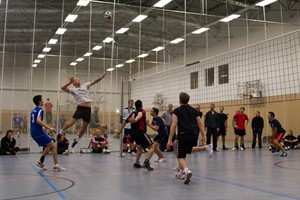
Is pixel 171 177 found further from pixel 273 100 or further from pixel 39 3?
pixel 273 100

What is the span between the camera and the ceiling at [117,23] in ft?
45.2

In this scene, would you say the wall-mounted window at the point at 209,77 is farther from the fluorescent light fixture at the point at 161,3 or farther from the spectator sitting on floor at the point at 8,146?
the spectator sitting on floor at the point at 8,146

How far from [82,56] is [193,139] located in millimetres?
10234

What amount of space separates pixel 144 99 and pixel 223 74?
500 cm

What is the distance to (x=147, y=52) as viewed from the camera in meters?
17.9

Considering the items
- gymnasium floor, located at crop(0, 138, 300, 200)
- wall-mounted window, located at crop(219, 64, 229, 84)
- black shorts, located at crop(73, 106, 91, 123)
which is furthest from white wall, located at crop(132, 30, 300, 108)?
gymnasium floor, located at crop(0, 138, 300, 200)

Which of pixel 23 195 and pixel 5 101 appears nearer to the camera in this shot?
pixel 23 195

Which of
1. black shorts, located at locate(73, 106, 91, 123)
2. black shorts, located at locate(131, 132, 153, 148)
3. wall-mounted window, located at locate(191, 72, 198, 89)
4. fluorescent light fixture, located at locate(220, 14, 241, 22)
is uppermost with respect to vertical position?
fluorescent light fixture, located at locate(220, 14, 241, 22)

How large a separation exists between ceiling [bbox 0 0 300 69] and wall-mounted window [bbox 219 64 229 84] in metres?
1.96

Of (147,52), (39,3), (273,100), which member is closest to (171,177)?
(39,3)

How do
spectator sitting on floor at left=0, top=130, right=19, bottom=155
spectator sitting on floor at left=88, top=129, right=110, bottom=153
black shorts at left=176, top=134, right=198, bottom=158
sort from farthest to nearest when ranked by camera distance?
1. spectator sitting on floor at left=88, top=129, right=110, bottom=153
2. spectator sitting on floor at left=0, top=130, right=19, bottom=155
3. black shorts at left=176, top=134, right=198, bottom=158

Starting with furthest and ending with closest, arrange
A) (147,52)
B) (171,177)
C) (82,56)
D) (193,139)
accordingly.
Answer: (147,52)
(82,56)
(171,177)
(193,139)

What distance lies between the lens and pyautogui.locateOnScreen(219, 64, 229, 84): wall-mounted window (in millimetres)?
19797

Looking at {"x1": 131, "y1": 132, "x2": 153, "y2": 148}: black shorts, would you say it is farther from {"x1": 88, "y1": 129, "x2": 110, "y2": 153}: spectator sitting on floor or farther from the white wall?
the white wall
